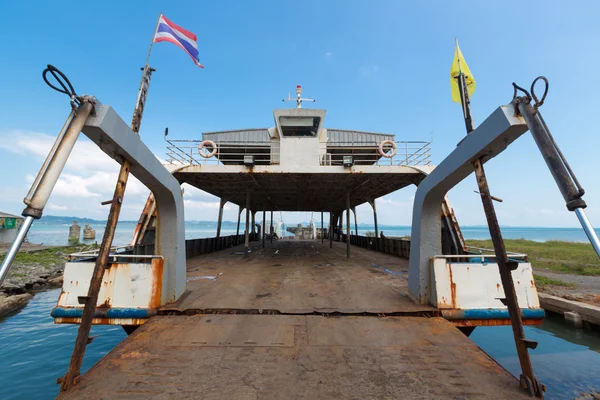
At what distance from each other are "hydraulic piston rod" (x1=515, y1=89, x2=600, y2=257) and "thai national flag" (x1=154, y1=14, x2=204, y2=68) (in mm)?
7216

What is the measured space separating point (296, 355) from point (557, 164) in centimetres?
391

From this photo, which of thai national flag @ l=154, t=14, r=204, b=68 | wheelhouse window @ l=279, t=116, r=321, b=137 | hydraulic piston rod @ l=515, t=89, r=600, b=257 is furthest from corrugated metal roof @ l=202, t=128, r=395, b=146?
hydraulic piston rod @ l=515, t=89, r=600, b=257

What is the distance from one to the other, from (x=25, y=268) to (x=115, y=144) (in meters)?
22.7

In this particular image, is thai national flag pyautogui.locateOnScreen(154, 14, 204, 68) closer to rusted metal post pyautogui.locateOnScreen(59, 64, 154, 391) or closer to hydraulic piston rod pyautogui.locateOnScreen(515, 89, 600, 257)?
rusted metal post pyautogui.locateOnScreen(59, 64, 154, 391)

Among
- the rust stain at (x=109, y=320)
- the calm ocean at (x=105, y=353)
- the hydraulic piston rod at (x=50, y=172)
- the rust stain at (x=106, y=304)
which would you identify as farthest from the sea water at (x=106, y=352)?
the hydraulic piston rod at (x=50, y=172)

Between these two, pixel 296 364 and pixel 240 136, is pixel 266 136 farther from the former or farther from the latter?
pixel 296 364

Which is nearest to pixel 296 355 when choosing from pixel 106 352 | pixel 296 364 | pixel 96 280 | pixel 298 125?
pixel 296 364

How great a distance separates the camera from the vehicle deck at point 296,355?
2.99 metres

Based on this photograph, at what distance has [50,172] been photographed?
2877mm

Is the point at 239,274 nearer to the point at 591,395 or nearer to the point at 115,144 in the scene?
the point at 115,144

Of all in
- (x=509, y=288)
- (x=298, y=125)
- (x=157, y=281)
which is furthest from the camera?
(x=298, y=125)

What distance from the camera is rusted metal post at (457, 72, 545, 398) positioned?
2995 millimetres

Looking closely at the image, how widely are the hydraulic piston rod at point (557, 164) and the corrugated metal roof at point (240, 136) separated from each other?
14.3 meters

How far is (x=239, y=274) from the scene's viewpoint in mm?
9477
